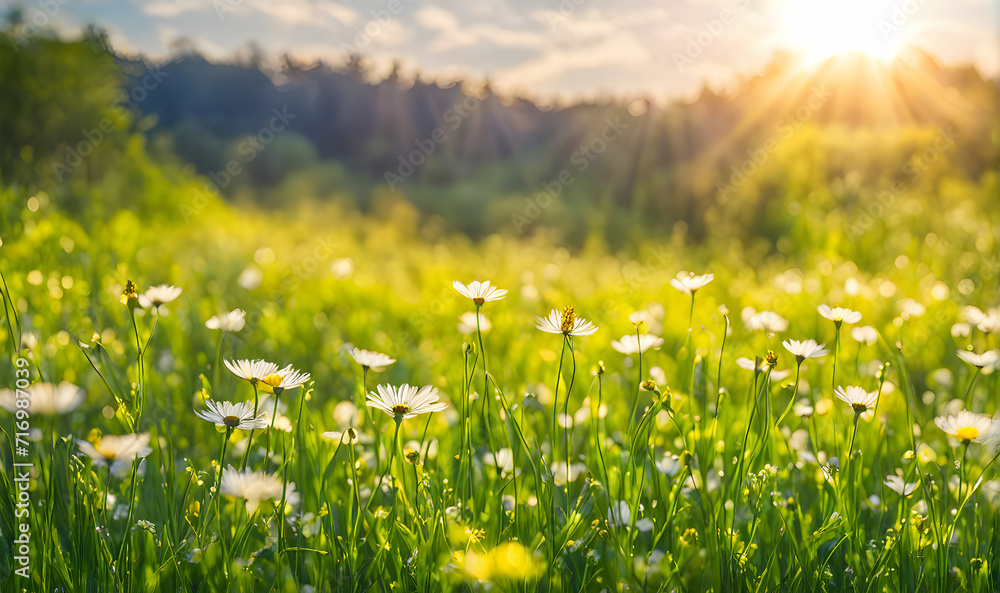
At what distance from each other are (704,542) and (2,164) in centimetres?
626

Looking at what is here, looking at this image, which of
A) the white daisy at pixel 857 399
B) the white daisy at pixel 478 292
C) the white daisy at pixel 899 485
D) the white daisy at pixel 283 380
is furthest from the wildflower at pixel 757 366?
the white daisy at pixel 283 380

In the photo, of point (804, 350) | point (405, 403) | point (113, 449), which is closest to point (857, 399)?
point (804, 350)

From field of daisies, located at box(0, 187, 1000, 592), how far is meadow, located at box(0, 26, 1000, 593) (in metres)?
0.01

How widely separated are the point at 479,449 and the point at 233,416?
2.98 ft

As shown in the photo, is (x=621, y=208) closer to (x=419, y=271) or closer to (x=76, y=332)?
(x=419, y=271)

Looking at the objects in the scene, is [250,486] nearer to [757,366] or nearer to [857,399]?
[757,366]

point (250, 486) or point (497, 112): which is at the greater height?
point (497, 112)

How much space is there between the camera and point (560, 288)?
4598mm

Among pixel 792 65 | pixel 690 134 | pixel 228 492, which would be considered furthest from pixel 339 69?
pixel 228 492

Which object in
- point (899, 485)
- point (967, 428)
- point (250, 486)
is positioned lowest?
point (899, 485)

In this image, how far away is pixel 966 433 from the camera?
3.76 ft

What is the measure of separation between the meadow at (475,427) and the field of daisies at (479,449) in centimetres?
1

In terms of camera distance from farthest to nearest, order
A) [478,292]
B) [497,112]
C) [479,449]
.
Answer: [497,112] → [479,449] → [478,292]

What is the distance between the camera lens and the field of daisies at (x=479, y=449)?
120cm
